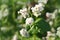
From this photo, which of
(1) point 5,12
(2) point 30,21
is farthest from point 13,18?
Result: (2) point 30,21

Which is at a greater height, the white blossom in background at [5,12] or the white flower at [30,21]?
the white blossom in background at [5,12]

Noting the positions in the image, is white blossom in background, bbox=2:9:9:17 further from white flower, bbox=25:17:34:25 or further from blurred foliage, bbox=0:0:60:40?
white flower, bbox=25:17:34:25

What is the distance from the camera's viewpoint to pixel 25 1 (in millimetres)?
3518

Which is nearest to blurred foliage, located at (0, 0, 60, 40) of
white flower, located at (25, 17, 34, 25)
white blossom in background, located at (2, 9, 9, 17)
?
white blossom in background, located at (2, 9, 9, 17)

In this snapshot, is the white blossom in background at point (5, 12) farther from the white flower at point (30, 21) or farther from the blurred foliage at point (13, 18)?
the white flower at point (30, 21)

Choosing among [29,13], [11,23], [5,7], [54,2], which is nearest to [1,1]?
[5,7]

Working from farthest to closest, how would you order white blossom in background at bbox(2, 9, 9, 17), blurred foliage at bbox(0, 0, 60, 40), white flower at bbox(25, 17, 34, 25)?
1. white blossom in background at bbox(2, 9, 9, 17)
2. blurred foliage at bbox(0, 0, 60, 40)
3. white flower at bbox(25, 17, 34, 25)

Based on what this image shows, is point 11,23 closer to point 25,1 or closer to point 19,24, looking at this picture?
point 19,24

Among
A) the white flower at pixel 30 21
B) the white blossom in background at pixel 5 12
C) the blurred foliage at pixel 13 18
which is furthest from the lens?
the white blossom in background at pixel 5 12

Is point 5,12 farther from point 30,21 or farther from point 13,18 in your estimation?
point 30,21

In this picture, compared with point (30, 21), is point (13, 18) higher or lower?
higher

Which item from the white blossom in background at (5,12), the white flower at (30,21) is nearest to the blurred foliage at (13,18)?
the white blossom in background at (5,12)

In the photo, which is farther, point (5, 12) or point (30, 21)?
point (5, 12)

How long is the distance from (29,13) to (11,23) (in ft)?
2.59
